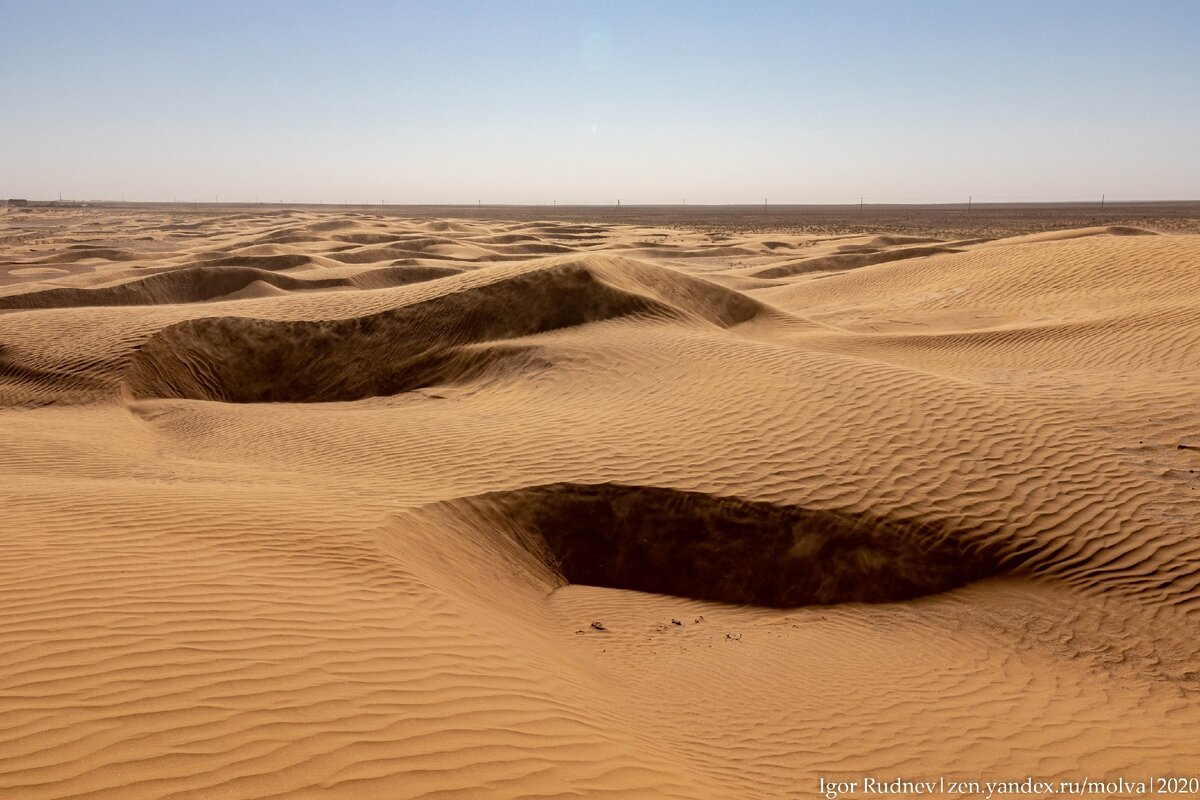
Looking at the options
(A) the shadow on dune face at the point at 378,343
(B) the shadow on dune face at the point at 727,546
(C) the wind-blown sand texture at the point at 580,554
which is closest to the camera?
(C) the wind-blown sand texture at the point at 580,554

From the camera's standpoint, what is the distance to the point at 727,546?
7250mm

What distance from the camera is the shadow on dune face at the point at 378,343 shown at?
522 inches

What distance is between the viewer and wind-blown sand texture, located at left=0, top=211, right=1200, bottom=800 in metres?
3.53

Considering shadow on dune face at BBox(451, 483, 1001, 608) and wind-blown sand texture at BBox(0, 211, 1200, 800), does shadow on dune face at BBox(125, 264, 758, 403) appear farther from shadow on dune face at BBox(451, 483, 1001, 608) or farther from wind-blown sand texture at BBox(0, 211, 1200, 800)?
shadow on dune face at BBox(451, 483, 1001, 608)

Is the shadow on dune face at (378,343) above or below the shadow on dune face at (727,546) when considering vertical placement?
above

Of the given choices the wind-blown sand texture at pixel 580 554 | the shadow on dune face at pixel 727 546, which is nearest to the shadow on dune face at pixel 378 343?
the wind-blown sand texture at pixel 580 554

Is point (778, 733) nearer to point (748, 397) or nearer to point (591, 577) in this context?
point (591, 577)

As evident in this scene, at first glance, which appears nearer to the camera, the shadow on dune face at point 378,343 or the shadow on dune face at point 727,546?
the shadow on dune face at point 727,546

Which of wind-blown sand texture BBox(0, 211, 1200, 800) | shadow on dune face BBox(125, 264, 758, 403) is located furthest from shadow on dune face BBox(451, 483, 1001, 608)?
shadow on dune face BBox(125, 264, 758, 403)

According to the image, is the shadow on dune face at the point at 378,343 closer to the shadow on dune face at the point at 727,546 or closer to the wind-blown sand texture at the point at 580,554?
the wind-blown sand texture at the point at 580,554

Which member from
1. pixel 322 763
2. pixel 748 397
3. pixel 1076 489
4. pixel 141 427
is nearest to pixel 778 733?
pixel 322 763

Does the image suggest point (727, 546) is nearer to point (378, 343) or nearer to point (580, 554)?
point (580, 554)

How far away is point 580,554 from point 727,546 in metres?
1.33

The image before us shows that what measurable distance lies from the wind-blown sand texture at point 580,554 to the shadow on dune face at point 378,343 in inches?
2.8
